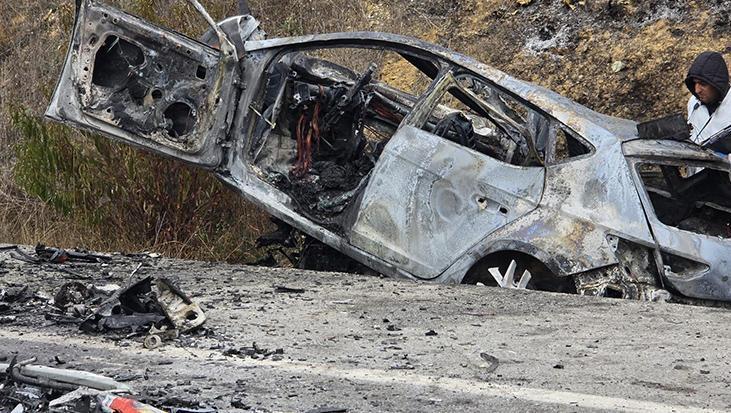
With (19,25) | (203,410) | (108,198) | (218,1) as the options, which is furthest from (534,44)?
(203,410)

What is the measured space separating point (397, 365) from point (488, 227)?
2069mm

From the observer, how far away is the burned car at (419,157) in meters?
6.75

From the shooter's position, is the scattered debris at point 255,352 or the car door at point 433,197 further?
the car door at point 433,197

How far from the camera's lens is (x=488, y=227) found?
22.9ft

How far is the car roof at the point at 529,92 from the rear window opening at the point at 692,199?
519 mm

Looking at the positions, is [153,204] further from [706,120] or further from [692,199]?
[706,120]

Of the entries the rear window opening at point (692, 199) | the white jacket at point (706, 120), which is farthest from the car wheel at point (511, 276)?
the white jacket at point (706, 120)

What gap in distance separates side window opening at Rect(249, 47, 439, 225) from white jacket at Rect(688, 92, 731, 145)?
2.12 metres

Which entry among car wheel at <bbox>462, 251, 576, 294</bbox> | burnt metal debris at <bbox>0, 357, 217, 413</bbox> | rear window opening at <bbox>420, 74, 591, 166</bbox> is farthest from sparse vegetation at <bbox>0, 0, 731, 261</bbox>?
burnt metal debris at <bbox>0, 357, 217, 413</bbox>

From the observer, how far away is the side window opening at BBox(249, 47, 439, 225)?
7.87 meters

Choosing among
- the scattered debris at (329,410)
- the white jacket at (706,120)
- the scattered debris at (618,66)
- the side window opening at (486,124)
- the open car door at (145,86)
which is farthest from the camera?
the scattered debris at (618,66)

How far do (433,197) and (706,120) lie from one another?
2.54 m

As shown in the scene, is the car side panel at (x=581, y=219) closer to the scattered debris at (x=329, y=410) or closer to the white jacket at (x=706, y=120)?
the white jacket at (x=706, y=120)

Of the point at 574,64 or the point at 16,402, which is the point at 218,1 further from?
the point at 16,402
